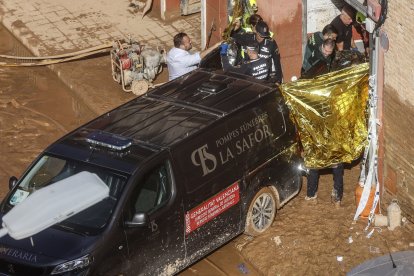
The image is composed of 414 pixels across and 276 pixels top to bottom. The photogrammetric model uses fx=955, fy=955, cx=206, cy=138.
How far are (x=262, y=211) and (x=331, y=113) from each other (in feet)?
5.55

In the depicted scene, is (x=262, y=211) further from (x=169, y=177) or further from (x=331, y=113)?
(x=169, y=177)

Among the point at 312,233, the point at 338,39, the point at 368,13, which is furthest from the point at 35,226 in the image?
the point at 338,39

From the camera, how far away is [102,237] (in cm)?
1112

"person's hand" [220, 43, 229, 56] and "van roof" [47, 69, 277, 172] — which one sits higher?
"van roof" [47, 69, 277, 172]

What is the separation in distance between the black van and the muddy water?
128 inches

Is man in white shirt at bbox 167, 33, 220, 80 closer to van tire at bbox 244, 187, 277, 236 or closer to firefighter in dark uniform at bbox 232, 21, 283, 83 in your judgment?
firefighter in dark uniform at bbox 232, 21, 283, 83

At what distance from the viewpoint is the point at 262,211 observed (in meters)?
13.3

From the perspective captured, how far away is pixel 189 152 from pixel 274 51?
3506 mm

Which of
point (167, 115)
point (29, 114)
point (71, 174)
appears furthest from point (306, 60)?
point (29, 114)

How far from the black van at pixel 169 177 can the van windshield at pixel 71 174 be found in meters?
0.01

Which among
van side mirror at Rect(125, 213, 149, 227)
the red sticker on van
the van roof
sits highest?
the van roof

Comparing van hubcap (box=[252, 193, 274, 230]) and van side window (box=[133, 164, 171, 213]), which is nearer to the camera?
van side window (box=[133, 164, 171, 213])

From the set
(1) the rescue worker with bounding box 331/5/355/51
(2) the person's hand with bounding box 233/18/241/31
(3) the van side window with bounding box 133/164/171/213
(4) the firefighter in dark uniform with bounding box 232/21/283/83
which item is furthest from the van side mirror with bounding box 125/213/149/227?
(2) the person's hand with bounding box 233/18/241/31

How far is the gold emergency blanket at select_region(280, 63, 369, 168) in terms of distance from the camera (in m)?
13.4
